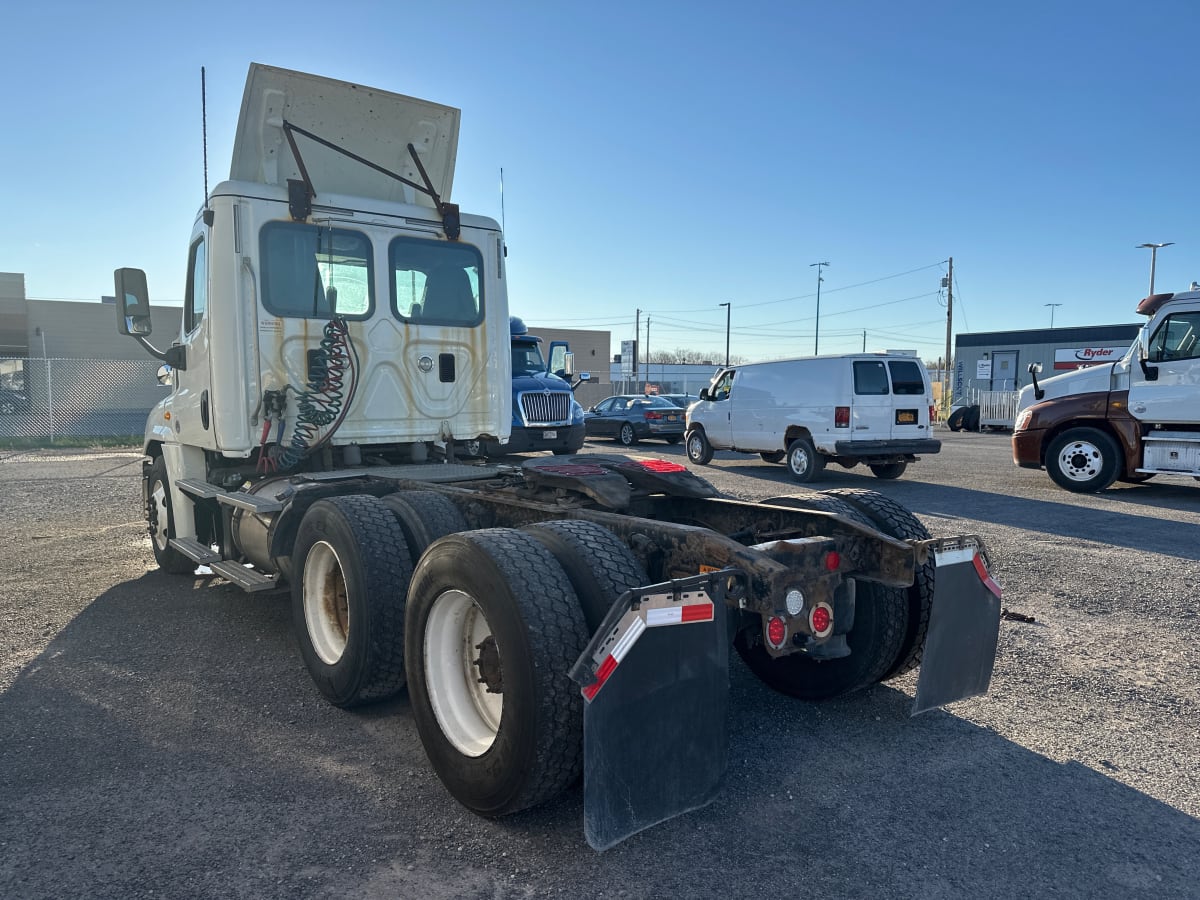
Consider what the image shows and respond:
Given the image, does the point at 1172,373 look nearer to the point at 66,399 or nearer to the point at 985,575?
the point at 985,575

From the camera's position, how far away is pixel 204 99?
5.91m

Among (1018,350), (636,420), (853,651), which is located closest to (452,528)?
(853,651)

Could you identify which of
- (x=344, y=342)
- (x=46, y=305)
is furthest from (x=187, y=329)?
(x=46, y=305)

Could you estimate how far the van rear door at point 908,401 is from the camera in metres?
13.3

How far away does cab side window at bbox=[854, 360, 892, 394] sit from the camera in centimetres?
1323

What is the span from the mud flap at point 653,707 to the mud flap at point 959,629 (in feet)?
3.69

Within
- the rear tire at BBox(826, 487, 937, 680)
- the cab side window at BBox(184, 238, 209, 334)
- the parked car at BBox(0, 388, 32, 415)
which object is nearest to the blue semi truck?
the cab side window at BBox(184, 238, 209, 334)

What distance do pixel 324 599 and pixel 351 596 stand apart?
1.90 feet

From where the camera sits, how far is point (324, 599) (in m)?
4.43

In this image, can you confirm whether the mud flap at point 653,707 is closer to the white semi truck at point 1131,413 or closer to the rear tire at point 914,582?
the rear tire at point 914,582

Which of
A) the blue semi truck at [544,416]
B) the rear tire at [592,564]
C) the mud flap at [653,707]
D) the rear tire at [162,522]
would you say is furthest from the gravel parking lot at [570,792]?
the blue semi truck at [544,416]

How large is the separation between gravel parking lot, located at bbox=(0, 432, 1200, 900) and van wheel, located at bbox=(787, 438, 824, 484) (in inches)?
309

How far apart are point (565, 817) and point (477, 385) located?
12.8ft

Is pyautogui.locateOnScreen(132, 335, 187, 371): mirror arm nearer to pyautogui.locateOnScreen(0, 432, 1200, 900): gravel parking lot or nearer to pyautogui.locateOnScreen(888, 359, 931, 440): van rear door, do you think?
pyautogui.locateOnScreen(0, 432, 1200, 900): gravel parking lot
